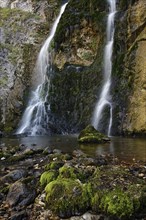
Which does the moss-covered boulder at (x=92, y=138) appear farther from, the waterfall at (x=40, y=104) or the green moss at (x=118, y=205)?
the green moss at (x=118, y=205)

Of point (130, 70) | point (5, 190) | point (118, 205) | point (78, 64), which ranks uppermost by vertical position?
point (78, 64)

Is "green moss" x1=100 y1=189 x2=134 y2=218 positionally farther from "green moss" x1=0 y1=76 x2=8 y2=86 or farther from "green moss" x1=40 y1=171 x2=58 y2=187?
"green moss" x1=0 y1=76 x2=8 y2=86

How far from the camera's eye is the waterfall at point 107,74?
23031 mm

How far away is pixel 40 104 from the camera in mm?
27359


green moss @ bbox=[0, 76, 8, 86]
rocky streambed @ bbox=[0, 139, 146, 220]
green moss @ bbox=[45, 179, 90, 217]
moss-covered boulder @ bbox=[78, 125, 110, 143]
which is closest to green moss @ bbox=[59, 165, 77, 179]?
rocky streambed @ bbox=[0, 139, 146, 220]

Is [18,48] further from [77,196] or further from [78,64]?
[77,196]

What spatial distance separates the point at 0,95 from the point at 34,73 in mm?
3774

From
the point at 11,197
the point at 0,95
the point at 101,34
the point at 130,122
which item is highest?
the point at 101,34

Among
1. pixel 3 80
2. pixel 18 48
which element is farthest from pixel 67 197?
pixel 18 48

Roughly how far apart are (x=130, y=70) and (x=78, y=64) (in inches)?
234

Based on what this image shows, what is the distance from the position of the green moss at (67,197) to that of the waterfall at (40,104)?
691 inches

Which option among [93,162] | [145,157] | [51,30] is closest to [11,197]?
[93,162]

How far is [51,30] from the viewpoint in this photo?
33.6 meters

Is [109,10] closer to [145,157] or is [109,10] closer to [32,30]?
[32,30]
